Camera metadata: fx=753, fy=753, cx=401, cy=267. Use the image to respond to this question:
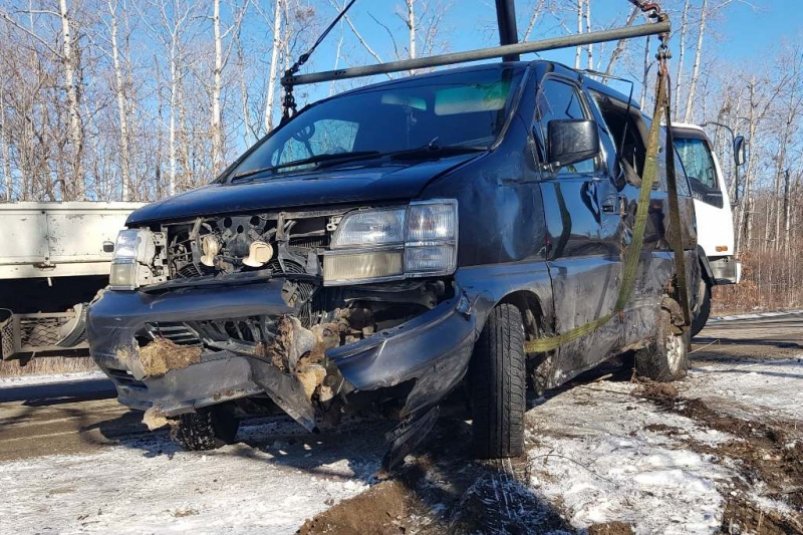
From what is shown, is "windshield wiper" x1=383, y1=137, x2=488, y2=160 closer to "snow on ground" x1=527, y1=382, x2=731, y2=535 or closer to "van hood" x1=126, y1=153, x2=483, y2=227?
"van hood" x1=126, y1=153, x2=483, y2=227

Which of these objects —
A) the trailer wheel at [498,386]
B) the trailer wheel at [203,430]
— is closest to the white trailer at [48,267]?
the trailer wheel at [203,430]

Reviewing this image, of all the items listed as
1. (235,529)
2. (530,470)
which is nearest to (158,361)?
(235,529)

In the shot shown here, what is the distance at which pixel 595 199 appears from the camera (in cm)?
480

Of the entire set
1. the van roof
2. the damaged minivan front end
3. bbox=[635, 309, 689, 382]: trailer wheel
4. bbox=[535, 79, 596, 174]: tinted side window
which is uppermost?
the van roof

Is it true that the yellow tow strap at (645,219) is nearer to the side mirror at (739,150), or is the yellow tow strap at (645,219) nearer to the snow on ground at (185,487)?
the snow on ground at (185,487)

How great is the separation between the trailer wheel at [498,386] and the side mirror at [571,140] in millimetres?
1040

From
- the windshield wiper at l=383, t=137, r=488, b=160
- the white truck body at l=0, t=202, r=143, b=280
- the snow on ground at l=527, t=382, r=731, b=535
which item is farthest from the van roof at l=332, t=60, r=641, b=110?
the white truck body at l=0, t=202, r=143, b=280

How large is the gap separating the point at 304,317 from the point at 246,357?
1.08 ft

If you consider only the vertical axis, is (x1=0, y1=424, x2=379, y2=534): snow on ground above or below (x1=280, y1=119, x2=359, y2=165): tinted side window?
below

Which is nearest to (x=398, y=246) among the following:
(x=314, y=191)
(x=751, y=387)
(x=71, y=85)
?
(x=314, y=191)

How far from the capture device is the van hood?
11.1ft

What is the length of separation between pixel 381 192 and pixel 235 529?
156 cm

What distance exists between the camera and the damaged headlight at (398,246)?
3.29 metres

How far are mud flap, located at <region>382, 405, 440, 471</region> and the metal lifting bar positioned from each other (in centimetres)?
297
